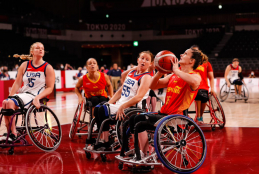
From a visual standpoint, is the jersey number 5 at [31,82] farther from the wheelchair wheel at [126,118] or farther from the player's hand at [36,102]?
the wheelchair wheel at [126,118]

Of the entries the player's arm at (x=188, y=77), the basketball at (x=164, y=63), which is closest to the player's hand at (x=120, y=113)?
the basketball at (x=164, y=63)

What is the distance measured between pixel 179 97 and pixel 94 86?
2109 millimetres

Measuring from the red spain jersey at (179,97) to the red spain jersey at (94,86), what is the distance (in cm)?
200

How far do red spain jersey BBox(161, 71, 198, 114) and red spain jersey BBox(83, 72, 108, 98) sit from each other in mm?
1998

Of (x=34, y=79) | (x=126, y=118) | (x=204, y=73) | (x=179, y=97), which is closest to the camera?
(x=179, y=97)

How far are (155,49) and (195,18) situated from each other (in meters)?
3.72

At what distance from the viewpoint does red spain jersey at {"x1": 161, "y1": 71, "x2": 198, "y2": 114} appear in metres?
3.07

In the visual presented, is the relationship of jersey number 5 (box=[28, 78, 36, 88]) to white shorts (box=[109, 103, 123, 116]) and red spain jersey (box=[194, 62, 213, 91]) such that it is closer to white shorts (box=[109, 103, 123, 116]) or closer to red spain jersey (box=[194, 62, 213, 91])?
white shorts (box=[109, 103, 123, 116])

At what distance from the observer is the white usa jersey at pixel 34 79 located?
4270 mm

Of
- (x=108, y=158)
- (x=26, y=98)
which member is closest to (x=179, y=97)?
(x=108, y=158)

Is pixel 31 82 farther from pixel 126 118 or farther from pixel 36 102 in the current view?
pixel 126 118

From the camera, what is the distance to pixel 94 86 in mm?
4957

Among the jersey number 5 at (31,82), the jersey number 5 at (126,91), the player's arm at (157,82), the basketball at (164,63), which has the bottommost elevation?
the jersey number 5 at (126,91)

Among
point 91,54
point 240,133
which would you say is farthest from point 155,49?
point 240,133
